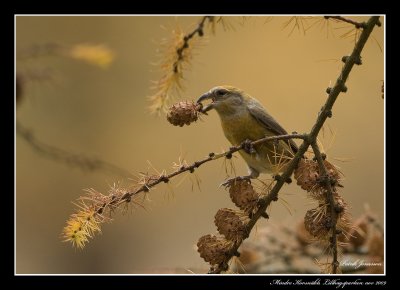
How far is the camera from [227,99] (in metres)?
3.35

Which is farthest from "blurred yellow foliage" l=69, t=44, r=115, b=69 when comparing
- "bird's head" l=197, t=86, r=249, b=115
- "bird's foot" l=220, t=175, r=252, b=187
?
"bird's head" l=197, t=86, r=249, b=115

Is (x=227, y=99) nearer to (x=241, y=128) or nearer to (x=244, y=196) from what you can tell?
(x=241, y=128)

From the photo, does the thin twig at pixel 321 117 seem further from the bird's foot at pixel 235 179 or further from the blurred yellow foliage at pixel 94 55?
the blurred yellow foliage at pixel 94 55

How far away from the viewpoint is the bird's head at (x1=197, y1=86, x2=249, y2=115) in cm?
331

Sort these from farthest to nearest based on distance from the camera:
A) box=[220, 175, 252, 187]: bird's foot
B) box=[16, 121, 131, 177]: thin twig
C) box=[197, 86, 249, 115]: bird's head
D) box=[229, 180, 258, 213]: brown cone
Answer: box=[197, 86, 249, 115]: bird's head, box=[220, 175, 252, 187]: bird's foot, box=[229, 180, 258, 213]: brown cone, box=[16, 121, 131, 177]: thin twig

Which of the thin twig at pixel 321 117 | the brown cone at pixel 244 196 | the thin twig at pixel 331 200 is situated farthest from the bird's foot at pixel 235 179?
the thin twig at pixel 331 200

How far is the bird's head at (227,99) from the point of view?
331cm

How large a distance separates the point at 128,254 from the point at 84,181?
4.69ft

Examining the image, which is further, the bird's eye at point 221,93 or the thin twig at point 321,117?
the bird's eye at point 221,93

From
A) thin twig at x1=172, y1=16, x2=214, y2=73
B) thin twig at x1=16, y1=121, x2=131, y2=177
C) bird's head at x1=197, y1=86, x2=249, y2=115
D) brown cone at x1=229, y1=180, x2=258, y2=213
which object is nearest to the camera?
thin twig at x1=172, y1=16, x2=214, y2=73

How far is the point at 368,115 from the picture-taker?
7402 millimetres

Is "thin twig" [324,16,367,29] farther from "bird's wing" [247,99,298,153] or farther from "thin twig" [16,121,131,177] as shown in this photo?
"bird's wing" [247,99,298,153]

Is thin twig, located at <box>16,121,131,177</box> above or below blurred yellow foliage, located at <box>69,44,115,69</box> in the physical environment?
below

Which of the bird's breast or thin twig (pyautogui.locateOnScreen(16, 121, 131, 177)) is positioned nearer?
thin twig (pyautogui.locateOnScreen(16, 121, 131, 177))
